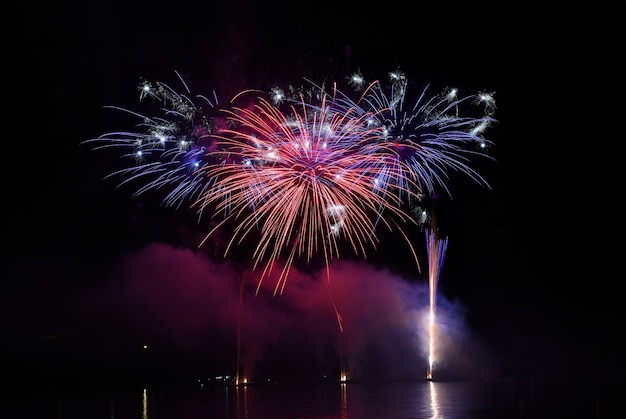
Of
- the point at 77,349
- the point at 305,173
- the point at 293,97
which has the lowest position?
the point at 77,349

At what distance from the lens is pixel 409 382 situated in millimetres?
43406

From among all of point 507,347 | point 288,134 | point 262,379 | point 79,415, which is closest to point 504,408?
point 288,134

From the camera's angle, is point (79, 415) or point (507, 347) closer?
point (79, 415)

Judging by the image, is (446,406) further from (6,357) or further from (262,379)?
(6,357)

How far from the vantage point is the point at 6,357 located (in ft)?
133

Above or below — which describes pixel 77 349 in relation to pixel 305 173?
below

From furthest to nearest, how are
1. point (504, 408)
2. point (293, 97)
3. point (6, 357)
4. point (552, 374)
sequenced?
point (552, 374) < point (6, 357) < point (504, 408) < point (293, 97)

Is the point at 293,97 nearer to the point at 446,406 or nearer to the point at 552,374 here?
the point at 446,406

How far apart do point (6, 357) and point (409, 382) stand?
25358mm

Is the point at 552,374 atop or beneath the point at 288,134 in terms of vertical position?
beneath

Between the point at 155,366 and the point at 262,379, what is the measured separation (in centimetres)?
726

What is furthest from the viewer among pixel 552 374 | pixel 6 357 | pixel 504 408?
pixel 552 374

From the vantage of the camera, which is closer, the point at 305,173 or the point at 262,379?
Result: the point at 305,173

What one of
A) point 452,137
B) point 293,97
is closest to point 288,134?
point 293,97
